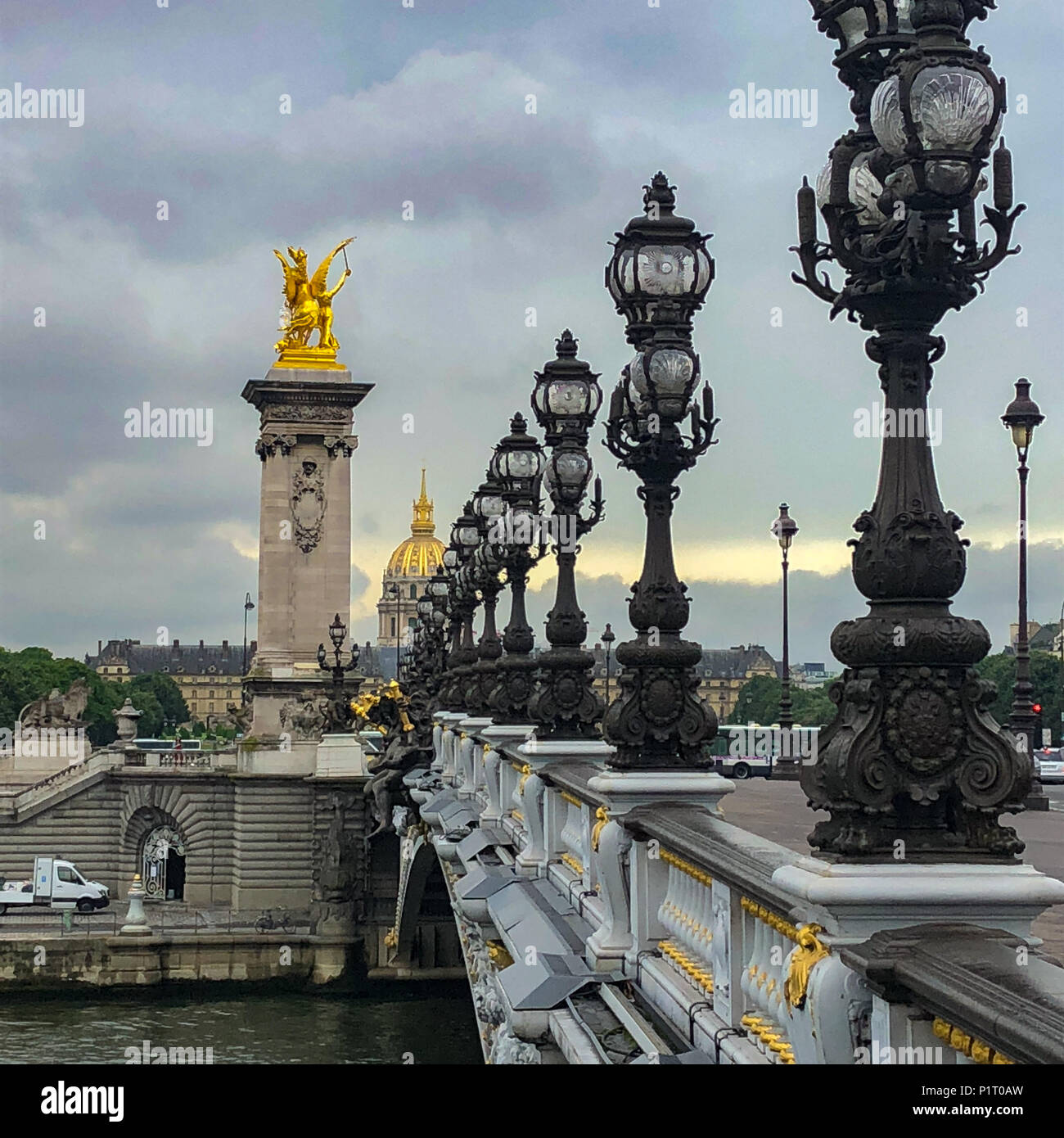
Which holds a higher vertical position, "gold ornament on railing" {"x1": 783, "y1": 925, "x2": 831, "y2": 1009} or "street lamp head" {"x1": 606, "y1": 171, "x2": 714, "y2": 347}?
"street lamp head" {"x1": 606, "y1": 171, "x2": 714, "y2": 347}

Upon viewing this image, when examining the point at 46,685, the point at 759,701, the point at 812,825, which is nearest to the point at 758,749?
Result: the point at 812,825

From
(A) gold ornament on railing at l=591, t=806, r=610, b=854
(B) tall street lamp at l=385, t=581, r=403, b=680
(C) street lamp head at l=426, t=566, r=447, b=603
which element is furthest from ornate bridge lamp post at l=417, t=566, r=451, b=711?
(B) tall street lamp at l=385, t=581, r=403, b=680

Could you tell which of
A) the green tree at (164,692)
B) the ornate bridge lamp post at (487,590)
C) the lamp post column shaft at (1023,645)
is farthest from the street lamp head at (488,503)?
the green tree at (164,692)

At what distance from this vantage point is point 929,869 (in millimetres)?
6320

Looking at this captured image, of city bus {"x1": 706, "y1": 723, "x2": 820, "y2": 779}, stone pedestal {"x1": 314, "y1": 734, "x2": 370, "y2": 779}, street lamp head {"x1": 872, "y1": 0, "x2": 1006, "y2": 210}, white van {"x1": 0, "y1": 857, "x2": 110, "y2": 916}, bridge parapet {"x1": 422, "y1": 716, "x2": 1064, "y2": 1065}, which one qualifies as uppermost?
street lamp head {"x1": 872, "y1": 0, "x2": 1006, "y2": 210}

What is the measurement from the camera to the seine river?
46031 millimetres

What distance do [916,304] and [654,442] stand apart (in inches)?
199

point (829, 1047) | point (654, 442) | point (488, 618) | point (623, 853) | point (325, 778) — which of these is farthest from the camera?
point (325, 778)

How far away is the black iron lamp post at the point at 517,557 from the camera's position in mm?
20594

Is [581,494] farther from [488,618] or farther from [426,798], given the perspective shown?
[426,798]

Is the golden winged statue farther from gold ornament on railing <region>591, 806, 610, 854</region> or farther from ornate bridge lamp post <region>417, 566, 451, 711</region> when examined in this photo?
gold ornament on railing <region>591, 806, 610, 854</region>

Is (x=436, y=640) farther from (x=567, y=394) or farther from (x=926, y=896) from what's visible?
(x=926, y=896)

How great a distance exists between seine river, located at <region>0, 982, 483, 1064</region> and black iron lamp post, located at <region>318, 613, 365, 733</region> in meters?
8.44
